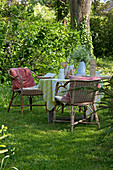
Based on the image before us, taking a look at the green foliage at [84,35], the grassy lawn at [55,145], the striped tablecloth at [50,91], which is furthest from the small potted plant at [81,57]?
the green foliage at [84,35]

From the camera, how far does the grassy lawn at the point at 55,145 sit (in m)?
3.13

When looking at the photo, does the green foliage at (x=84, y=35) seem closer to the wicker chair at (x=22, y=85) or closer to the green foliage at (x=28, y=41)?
the green foliage at (x=28, y=41)

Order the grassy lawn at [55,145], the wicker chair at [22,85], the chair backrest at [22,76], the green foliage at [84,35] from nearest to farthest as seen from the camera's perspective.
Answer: the grassy lawn at [55,145], the wicker chair at [22,85], the chair backrest at [22,76], the green foliage at [84,35]

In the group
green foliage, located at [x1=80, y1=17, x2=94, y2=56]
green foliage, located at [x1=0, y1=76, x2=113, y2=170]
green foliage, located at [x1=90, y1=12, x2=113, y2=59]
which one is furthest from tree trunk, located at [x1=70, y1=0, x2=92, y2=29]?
green foliage, located at [x1=0, y1=76, x2=113, y2=170]

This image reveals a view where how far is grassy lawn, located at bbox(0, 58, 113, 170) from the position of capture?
Result: 3.13 metres

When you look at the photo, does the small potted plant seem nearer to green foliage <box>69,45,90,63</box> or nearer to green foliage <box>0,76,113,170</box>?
green foliage <box>69,45,90,63</box>

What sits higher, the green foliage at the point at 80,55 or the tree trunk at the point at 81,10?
the tree trunk at the point at 81,10

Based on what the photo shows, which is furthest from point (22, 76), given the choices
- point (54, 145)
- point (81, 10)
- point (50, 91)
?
point (81, 10)

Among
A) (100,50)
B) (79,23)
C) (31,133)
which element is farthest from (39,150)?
(100,50)

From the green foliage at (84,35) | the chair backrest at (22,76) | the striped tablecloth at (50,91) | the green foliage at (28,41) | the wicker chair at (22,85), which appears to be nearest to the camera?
the striped tablecloth at (50,91)

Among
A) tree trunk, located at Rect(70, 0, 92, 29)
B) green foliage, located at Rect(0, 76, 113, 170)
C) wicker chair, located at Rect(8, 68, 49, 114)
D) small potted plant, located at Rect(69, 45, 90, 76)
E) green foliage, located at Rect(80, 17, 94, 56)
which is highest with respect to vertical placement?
tree trunk, located at Rect(70, 0, 92, 29)

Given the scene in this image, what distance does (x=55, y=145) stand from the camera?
391 cm

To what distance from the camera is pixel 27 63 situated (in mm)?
8578

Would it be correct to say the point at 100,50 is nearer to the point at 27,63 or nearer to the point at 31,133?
the point at 27,63
